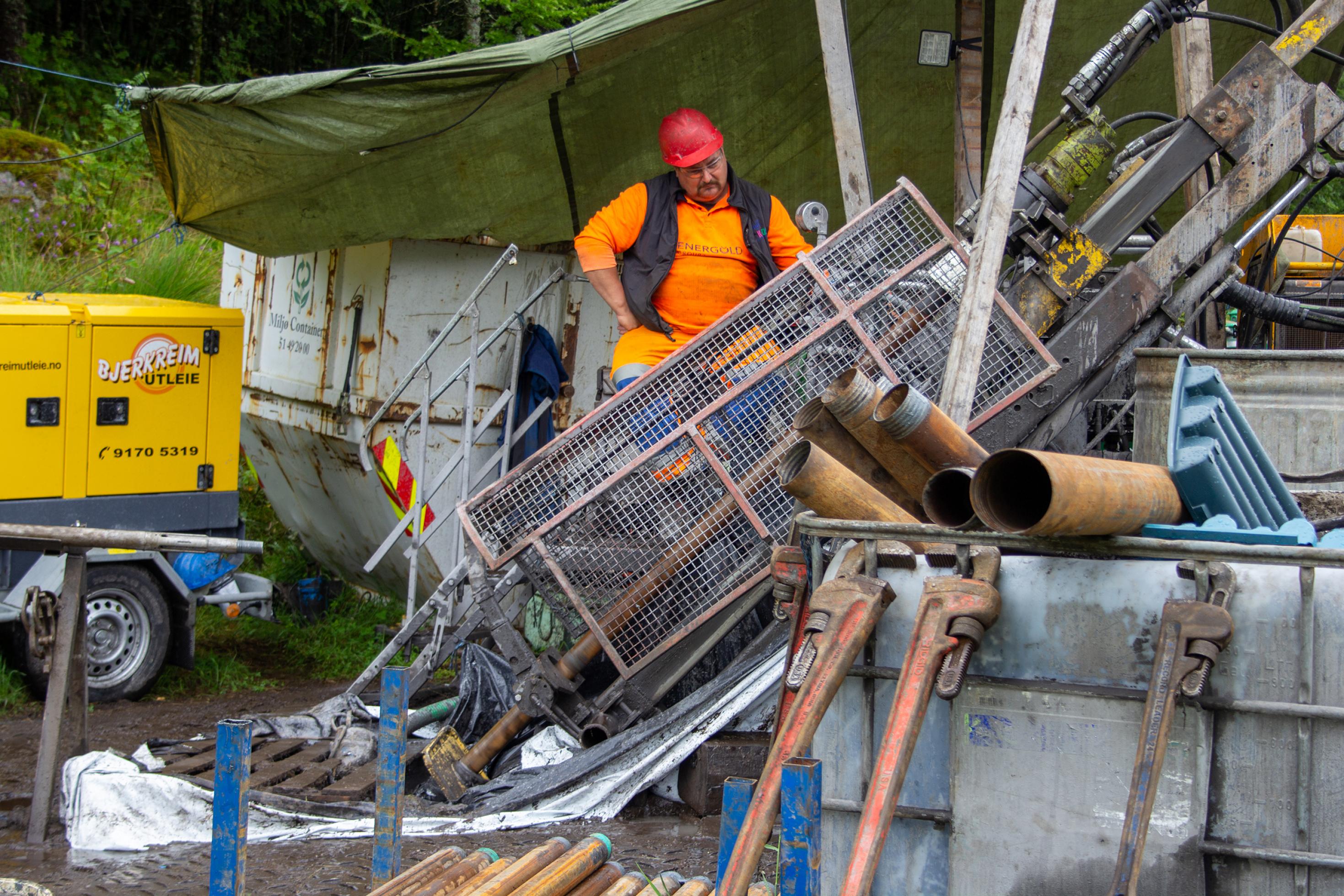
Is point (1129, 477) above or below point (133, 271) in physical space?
below

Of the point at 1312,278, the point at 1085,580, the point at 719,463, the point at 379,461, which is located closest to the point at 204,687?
the point at 379,461

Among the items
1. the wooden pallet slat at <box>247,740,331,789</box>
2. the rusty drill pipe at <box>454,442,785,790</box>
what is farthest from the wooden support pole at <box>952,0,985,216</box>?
the wooden pallet slat at <box>247,740,331,789</box>

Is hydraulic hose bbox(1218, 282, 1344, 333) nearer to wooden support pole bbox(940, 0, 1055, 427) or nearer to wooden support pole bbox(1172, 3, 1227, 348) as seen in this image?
wooden support pole bbox(1172, 3, 1227, 348)

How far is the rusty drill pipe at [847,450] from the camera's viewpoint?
10.7ft

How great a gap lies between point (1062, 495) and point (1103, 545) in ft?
1.10

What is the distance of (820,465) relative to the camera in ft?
9.87

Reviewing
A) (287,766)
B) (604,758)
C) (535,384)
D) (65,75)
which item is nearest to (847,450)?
(604,758)

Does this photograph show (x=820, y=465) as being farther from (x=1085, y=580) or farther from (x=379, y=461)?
(x=379, y=461)

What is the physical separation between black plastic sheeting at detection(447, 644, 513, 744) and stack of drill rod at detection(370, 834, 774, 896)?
210 centimetres

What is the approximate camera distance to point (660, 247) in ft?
17.9

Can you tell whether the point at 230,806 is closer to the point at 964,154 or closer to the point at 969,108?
the point at 964,154

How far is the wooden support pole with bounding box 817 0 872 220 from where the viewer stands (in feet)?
18.4

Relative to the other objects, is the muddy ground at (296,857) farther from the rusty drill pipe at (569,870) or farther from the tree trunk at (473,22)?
the tree trunk at (473,22)

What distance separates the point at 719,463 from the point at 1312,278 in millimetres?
4602
